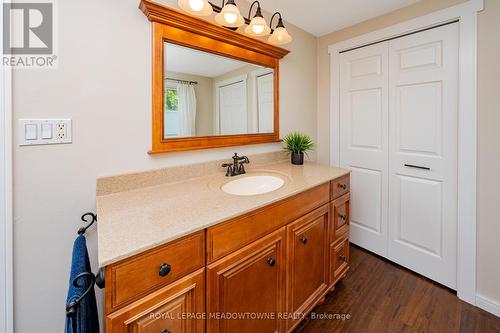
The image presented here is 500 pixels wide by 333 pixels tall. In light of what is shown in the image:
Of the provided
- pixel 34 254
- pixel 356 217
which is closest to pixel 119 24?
pixel 34 254

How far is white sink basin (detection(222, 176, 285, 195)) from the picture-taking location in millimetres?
1554

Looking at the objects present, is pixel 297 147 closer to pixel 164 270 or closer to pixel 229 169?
pixel 229 169

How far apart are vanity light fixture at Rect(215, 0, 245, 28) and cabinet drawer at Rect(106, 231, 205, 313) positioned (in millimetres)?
1162

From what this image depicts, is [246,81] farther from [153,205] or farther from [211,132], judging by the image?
[153,205]

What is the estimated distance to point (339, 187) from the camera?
1730mm

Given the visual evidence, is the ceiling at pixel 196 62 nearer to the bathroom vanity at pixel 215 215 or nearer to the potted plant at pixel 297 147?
the bathroom vanity at pixel 215 215

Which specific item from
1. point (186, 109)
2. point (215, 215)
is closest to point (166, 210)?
point (215, 215)

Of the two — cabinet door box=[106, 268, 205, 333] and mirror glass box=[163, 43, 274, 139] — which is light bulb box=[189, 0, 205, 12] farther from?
cabinet door box=[106, 268, 205, 333]

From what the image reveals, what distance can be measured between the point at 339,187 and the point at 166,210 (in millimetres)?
1227

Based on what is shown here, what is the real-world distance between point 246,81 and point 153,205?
1.20 meters

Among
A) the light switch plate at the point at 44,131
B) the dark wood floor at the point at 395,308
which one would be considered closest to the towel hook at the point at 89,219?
the light switch plate at the point at 44,131

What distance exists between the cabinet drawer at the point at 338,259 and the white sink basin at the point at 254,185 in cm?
59

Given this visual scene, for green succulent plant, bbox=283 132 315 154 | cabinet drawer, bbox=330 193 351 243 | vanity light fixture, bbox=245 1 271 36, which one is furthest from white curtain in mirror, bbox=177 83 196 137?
cabinet drawer, bbox=330 193 351 243

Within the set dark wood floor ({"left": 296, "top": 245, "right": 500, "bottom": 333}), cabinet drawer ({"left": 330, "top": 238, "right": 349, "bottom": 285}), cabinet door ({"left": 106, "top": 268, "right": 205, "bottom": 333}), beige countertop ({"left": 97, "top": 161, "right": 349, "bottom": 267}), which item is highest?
beige countertop ({"left": 97, "top": 161, "right": 349, "bottom": 267})
